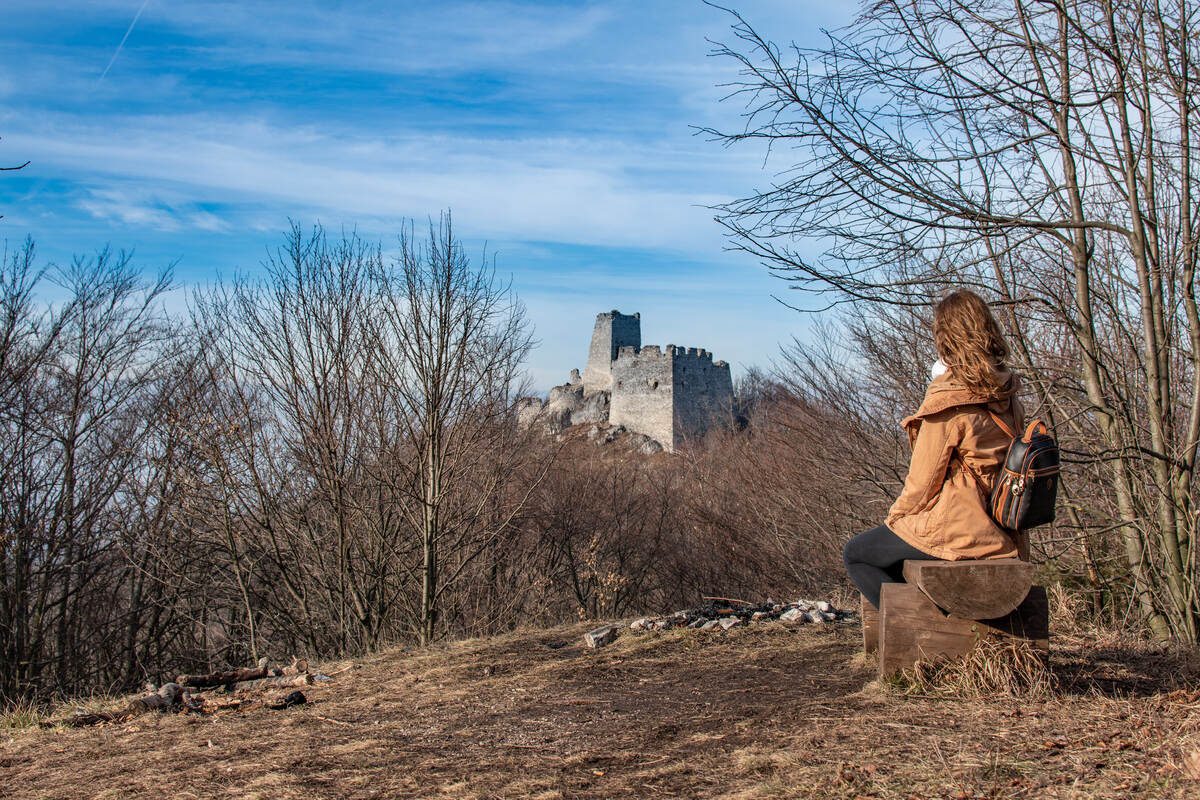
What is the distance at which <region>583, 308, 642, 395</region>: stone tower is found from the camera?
53.1 m

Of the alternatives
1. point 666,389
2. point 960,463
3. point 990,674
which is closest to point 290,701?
point 990,674

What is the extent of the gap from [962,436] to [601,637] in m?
2.94

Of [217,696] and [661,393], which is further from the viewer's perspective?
[661,393]

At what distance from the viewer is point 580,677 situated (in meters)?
4.76

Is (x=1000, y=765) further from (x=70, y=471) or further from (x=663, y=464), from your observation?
(x=663, y=464)

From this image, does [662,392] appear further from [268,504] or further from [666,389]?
[268,504]

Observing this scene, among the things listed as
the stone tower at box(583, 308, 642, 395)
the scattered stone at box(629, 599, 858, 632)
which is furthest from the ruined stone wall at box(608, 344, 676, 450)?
the scattered stone at box(629, 599, 858, 632)

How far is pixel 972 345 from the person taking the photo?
11.5 ft

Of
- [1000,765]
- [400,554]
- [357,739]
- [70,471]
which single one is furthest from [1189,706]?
[70,471]

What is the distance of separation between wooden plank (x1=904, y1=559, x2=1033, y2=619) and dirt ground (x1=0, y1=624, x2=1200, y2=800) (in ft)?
1.21

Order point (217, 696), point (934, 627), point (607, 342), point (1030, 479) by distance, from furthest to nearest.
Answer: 1. point (607, 342)
2. point (217, 696)
3. point (934, 627)
4. point (1030, 479)

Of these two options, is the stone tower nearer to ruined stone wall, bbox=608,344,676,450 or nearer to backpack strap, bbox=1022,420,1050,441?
ruined stone wall, bbox=608,344,676,450

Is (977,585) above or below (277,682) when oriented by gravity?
above

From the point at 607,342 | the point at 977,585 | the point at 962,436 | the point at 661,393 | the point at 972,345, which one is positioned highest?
the point at 607,342
